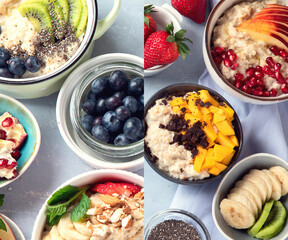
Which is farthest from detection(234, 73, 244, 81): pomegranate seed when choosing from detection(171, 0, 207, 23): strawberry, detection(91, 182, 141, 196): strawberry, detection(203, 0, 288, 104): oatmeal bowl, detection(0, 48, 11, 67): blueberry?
detection(0, 48, 11, 67): blueberry

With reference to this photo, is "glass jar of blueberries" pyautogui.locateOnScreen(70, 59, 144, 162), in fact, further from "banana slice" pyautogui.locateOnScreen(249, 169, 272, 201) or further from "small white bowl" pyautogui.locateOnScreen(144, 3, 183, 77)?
"banana slice" pyautogui.locateOnScreen(249, 169, 272, 201)

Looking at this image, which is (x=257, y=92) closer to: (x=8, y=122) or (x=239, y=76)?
(x=239, y=76)

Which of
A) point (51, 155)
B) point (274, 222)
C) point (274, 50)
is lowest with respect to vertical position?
point (274, 222)

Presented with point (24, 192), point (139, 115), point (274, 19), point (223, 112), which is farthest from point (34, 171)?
point (274, 19)

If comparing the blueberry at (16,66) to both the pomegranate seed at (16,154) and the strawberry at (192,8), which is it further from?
the strawberry at (192,8)

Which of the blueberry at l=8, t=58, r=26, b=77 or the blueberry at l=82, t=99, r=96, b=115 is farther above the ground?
the blueberry at l=8, t=58, r=26, b=77

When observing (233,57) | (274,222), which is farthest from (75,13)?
(274,222)

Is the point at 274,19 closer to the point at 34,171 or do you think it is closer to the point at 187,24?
the point at 187,24
